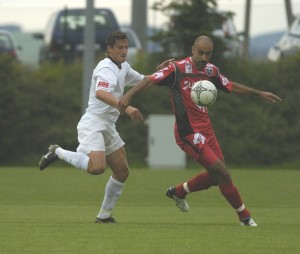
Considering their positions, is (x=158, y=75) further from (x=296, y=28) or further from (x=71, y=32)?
(x=71, y=32)

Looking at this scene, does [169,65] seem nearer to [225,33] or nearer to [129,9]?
[225,33]

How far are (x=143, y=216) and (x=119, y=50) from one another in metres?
2.87

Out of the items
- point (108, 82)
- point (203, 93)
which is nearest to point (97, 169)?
point (108, 82)

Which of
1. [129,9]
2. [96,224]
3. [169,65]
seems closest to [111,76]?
[169,65]

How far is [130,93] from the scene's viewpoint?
13047mm

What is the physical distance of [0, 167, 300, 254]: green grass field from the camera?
10990 millimetres

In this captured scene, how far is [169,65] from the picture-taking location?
1380 centimetres

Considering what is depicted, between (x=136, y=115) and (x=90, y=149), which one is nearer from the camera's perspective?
(x=136, y=115)

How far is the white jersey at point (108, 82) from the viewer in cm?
1349

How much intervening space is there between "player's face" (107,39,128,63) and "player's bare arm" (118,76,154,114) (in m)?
0.45

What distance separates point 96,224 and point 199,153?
4.46ft

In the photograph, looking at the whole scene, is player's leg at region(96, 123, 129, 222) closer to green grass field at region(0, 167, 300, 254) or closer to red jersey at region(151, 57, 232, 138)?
green grass field at region(0, 167, 300, 254)

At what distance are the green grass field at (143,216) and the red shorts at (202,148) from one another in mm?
716

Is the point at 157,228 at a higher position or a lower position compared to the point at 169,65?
lower
